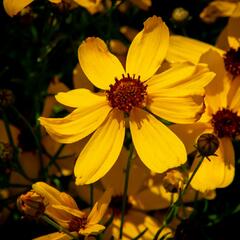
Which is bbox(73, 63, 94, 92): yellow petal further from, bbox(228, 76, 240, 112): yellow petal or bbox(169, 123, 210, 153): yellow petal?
bbox(228, 76, 240, 112): yellow petal

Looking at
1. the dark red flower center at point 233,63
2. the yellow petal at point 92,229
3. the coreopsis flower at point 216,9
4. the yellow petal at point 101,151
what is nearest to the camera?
the yellow petal at point 92,229

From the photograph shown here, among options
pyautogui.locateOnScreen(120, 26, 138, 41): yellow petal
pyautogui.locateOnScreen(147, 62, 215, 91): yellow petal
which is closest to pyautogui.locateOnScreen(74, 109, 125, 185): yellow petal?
pyautogui.locateOnScreen(147, 62, 215, 91): yellow petal

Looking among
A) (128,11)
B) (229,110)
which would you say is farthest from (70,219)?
(128,11)

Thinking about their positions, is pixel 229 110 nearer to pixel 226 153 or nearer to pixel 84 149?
pixel 226 153

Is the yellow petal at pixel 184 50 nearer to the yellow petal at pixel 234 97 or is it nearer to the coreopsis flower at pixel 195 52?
the coreopsis flower at pixel 195 52

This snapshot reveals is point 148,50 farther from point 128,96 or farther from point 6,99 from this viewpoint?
point 6,99

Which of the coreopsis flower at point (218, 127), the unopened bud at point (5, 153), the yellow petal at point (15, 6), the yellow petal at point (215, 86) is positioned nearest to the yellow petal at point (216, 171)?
the coreopsis flower at point (218, 127)

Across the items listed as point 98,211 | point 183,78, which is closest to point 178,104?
point 183,78
